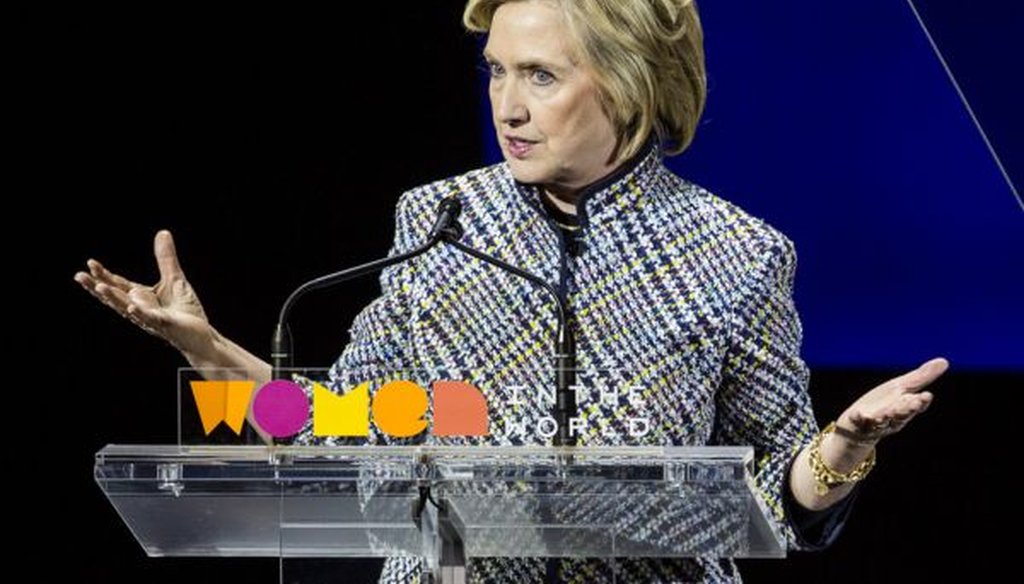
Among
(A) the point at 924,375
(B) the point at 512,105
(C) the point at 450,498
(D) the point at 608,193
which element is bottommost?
(C) the point at 450,498

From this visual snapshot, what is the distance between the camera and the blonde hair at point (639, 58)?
8.09 feet

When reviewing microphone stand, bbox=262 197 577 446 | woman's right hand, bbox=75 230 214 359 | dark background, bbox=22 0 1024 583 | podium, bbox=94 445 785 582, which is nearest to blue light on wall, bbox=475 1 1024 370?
dark background, bbox=22 0 1024 583

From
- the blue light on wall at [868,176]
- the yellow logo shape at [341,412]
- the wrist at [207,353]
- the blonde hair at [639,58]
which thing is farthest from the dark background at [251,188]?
the yellow logo shape at [341,412]

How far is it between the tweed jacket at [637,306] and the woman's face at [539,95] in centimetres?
6

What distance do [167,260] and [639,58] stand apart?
62 centimetres

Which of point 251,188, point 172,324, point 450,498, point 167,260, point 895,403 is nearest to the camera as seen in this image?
point 450,498

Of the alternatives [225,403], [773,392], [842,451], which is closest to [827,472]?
[842,451]

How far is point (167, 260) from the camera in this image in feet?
7.83

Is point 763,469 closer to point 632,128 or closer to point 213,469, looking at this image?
point 632,128

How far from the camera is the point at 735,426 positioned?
2.52m

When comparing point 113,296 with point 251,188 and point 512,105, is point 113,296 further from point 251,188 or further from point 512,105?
point 251,188

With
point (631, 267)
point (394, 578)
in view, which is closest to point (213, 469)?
point (394, 578)

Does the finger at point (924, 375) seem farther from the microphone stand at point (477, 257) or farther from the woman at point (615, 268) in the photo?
the microphone stand at point (477, 257)

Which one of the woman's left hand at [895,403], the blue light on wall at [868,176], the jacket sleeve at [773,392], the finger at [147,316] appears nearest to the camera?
the woman's left hand at [895,403]
